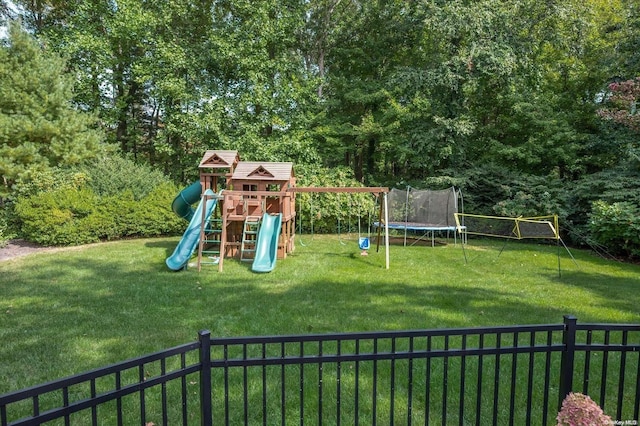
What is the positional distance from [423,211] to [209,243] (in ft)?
19.0

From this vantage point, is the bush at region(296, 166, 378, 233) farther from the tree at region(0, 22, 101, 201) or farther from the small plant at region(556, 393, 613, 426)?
the small plant at region(556, 393, 613, 426)

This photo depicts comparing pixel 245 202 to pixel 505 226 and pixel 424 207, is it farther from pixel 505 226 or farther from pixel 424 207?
pixel 505 226

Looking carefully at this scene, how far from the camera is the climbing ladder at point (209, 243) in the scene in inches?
301

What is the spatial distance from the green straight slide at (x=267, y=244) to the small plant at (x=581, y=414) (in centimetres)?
592

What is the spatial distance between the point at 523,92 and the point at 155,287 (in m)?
13.0

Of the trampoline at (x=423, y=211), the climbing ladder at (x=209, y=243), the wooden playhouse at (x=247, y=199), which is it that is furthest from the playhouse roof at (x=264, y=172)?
the trampoline at (x=423, y=211)

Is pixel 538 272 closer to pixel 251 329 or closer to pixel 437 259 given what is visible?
pixel 437 259

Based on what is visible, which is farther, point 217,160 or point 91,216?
point 91,216

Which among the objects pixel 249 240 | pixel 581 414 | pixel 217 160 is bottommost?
pixel 249 240

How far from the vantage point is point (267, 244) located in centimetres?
802

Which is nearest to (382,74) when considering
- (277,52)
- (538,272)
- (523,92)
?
(277,52)

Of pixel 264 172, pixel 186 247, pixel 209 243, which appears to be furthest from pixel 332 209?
Answer: pixel 186 247

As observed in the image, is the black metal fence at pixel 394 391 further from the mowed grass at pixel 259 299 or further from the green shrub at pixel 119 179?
the green shrub at pixel 119 179

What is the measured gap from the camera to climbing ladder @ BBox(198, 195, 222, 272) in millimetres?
7648
